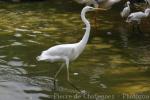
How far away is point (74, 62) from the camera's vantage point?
12.4 metres

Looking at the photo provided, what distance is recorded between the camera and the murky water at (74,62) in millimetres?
10070

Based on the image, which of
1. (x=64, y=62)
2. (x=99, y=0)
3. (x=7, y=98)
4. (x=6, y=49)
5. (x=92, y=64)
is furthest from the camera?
(x=99, y=0)

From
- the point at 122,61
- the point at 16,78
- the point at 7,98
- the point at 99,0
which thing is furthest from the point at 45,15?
the point at 7,98

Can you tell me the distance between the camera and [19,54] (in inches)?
511

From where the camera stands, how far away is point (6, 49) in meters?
13.4

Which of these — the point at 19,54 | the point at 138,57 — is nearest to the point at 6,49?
the point at 19,54

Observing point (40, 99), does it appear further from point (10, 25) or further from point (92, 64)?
point (10, 25)

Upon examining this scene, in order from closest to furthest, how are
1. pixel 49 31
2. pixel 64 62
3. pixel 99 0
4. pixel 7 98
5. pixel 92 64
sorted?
pixel 7 98
pixel 64 62
pixel 92 64
pixel 49 31
pixel 99 0

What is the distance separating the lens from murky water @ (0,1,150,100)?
1007 cm

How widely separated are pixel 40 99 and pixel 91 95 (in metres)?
1.09

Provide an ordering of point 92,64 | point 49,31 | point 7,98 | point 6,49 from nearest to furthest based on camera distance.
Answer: point 7,98, point 92,64, point 6,49, point 49,31

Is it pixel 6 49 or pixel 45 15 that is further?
pixel 45 15

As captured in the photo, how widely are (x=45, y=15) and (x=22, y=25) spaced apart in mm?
2397

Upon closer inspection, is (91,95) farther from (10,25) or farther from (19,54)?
(10,25)
